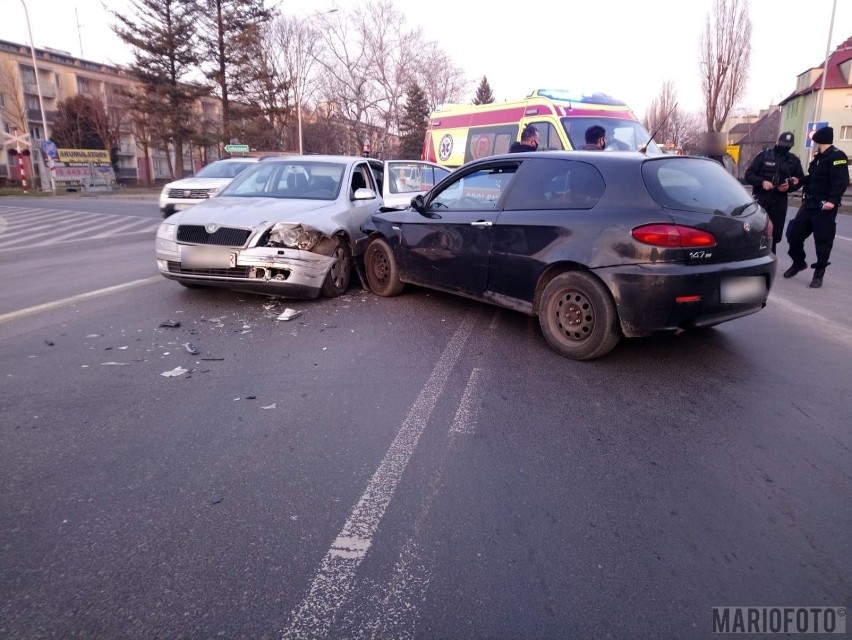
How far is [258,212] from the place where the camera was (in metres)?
6.20

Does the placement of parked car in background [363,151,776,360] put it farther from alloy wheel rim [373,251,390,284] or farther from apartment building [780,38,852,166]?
apartment building [780,38,852,166]

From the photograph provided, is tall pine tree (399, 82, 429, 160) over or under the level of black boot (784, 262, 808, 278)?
over

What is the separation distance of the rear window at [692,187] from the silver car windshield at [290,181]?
3.94 meters

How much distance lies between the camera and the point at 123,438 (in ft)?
10.8

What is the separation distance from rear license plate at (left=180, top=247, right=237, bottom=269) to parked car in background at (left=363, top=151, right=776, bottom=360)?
2222 millimetres

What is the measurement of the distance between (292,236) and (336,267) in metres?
0.76

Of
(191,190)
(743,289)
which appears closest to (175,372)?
(743,289)

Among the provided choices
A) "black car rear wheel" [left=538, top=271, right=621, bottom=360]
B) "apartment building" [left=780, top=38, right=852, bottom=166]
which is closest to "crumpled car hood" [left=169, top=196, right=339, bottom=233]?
"black car rear wheel" [left=538, top=271, right=621, bottom=360]

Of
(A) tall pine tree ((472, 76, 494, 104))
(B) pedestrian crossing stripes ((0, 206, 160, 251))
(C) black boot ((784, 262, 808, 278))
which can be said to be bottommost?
(C) black boot ((784, 262, 808, 278))

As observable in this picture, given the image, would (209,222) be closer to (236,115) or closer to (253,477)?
(253,477)

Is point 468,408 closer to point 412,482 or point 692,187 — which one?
point 412,482

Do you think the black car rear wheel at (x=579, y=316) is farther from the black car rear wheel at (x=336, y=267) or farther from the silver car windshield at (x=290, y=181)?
the silver car windshield at (x=290, y=181)

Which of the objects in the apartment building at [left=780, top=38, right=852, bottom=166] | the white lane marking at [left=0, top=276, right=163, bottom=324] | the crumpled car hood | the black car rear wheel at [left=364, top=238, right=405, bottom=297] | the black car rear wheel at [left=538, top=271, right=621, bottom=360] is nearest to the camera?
the black car rear wheel at [left=538, top=271, right=621, bottom=360]

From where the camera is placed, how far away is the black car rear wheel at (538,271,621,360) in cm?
436
